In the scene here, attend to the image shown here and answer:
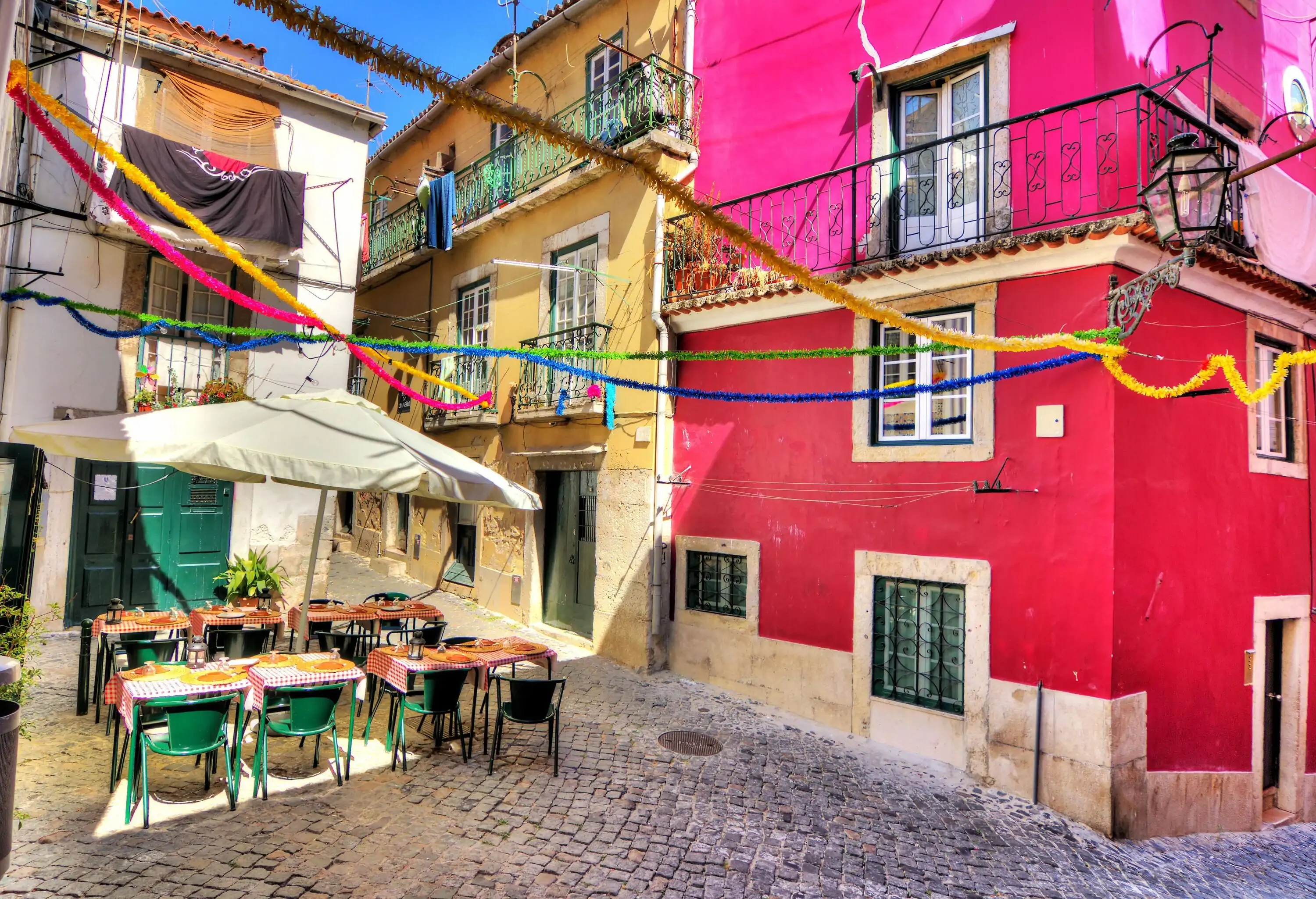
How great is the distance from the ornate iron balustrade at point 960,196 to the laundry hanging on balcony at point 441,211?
5023mm

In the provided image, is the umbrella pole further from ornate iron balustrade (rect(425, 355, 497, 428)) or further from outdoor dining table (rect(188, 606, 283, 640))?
ornate iron balustrade (rect(425, 355, 497, 428))

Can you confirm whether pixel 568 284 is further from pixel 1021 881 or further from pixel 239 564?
pixel 1021 881

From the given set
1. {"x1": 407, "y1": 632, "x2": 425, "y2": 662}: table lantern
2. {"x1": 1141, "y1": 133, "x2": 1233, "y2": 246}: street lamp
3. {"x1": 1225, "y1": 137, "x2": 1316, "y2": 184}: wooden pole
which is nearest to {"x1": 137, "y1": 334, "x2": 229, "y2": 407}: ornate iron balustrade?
{"x1": 407, "y1": 632, "x2": 425, "y2": 662}: table lantern

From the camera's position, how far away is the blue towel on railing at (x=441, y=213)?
509 inches

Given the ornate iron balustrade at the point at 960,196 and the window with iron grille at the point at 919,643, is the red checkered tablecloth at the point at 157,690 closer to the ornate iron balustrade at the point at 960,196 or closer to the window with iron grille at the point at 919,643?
the window with iron grille at the point at 919,643

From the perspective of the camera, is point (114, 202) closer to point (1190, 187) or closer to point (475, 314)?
point (1190, 187)

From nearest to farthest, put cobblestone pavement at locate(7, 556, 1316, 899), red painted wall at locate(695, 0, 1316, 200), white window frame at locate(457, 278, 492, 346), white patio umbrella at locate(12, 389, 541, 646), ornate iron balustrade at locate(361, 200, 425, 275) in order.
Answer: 1. cobblestone pavement at locate(7, 556, 1316, 899)
2. white patio umbrella at locate(12, 389, 541, 646)
3. red painted wall at locate(695, 0, 1316, 200)
4. white window frame at locate(457, 278, 492, 346)
5. ornate iron balustrade at locate(361, 200, 425, 275)

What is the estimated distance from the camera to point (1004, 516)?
673cm

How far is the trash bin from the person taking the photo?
2914 millimetres

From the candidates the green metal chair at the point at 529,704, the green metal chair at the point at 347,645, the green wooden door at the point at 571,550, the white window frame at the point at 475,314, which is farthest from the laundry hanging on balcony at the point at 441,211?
the green metal chair at the point at 529,704

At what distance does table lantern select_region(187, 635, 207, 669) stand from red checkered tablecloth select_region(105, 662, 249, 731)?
1.15 feet

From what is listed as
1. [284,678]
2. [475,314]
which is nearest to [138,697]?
[284,678]

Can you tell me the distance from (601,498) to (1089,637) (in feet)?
19.9

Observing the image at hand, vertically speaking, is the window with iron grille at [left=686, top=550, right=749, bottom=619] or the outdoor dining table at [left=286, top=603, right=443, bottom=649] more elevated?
the window with iron grille at [left=686, top=550, right=749, bottom=619]
